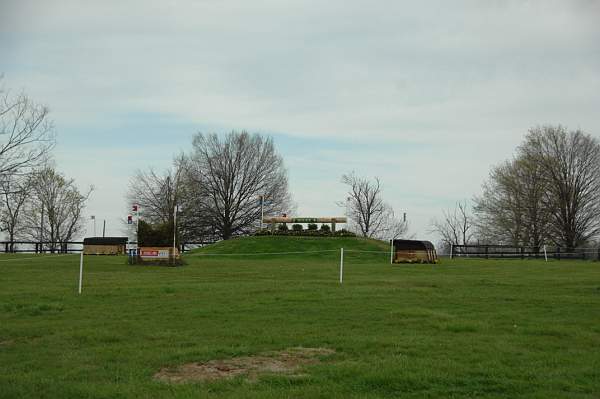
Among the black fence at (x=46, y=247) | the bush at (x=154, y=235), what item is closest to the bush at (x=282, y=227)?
the black fence at (x=46, y=247)

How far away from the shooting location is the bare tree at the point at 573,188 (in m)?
50.1

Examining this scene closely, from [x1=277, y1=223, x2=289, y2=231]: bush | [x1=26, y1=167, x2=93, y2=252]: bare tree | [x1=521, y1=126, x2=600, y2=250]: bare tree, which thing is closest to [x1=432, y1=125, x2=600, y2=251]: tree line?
[x1=521, y1=126, x2=600, y2=250]: bare tree

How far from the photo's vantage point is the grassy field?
18.7ft

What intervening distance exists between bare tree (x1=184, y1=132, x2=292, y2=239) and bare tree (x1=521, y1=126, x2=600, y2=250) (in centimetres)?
2575

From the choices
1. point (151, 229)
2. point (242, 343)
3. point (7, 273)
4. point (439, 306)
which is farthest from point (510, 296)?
point (151, 229)

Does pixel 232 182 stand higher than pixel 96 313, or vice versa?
pixel 232 182

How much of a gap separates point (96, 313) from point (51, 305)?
4.43 ft

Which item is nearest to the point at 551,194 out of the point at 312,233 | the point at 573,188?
the point at 573,188

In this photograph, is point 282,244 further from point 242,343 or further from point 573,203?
point 242,343

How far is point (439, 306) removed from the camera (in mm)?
11688

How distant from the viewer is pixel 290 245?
39125 mm

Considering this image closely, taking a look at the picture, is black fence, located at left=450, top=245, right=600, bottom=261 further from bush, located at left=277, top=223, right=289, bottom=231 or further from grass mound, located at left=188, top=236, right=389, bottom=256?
bush, located at left=277, top=223, right=289, bottom=231

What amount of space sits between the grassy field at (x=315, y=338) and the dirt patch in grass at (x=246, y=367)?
6.7 inches

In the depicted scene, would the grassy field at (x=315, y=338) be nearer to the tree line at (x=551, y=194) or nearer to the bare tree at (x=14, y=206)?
the bare tree at (x=14, y=206)
